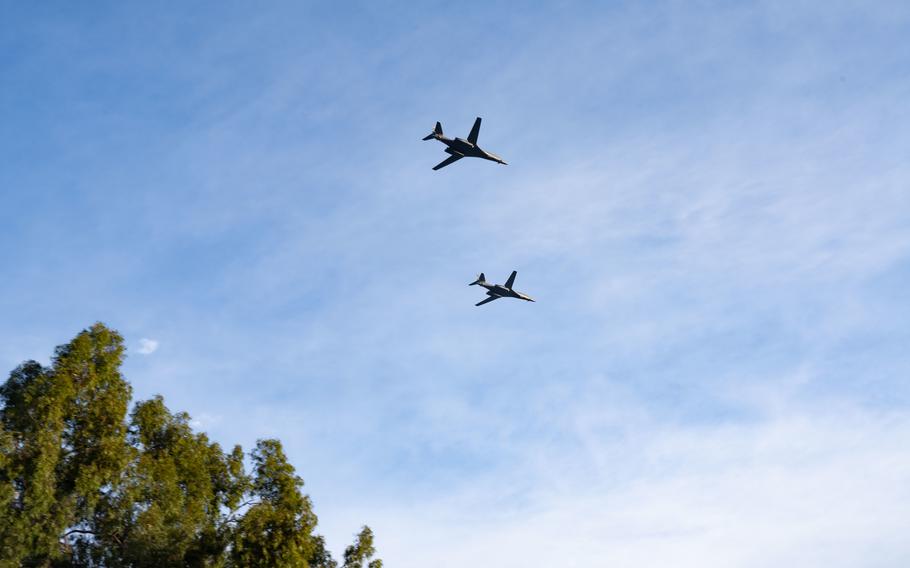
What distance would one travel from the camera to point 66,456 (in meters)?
35.0

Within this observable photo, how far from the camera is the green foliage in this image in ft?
108

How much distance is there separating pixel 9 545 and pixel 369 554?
1449cm

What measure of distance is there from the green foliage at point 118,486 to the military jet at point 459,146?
17516 millimetres

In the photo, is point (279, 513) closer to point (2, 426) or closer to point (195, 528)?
point (195, 528)

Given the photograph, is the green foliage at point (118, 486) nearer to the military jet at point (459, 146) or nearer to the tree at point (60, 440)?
the tree at point (60, 440)

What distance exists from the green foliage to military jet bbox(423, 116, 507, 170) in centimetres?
1752

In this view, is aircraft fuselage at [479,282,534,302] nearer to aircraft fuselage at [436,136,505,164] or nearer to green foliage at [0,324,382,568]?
aircraft fuselage at [436,136,505,164]

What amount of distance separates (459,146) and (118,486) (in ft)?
75.6

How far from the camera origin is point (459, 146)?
43.2 meters

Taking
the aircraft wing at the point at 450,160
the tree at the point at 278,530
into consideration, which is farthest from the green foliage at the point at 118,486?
the aircraft wing at the point at 450,160

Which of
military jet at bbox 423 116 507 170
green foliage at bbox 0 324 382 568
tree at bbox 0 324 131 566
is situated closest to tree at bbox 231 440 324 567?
green foliage at bbox 0 324 382 568

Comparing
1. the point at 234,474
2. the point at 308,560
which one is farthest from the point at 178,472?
the point at 308,560

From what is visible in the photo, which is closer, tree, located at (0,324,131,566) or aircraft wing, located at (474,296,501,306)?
tree, located at (0,324,131,566)

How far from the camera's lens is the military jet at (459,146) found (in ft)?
140
